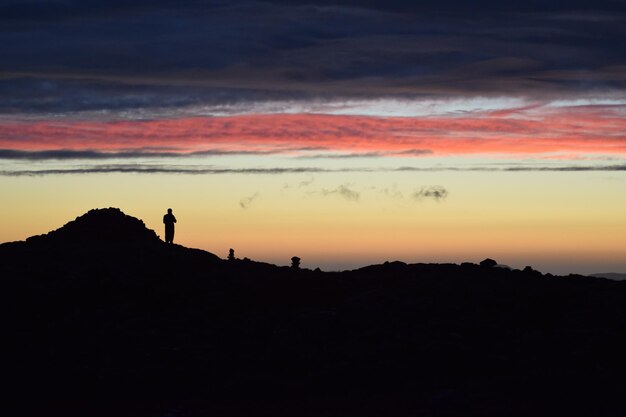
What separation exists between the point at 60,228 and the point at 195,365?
83.0ft

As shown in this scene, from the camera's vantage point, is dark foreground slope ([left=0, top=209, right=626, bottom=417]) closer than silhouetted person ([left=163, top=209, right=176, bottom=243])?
Yes

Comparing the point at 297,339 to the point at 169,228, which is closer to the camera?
the point at 297,339

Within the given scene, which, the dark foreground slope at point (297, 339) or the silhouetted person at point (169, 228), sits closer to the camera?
the dark foreground slope at point (297, 339)

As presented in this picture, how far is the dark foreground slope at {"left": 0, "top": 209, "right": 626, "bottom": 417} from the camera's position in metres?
38.6

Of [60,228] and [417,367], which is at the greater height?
[60,228]

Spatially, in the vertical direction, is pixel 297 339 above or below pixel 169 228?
below

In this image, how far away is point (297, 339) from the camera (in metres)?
44.8

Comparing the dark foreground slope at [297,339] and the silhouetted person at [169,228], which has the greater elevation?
the silhouetted person at [169,228]

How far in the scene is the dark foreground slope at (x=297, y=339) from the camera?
3859 centimetres

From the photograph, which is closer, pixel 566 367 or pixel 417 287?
pixel 566 367

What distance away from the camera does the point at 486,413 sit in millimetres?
36156

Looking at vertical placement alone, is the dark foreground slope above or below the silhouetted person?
below

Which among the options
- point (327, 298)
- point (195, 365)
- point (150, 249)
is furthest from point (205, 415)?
point (150, 249)

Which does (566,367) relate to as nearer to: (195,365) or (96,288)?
(195,365)
